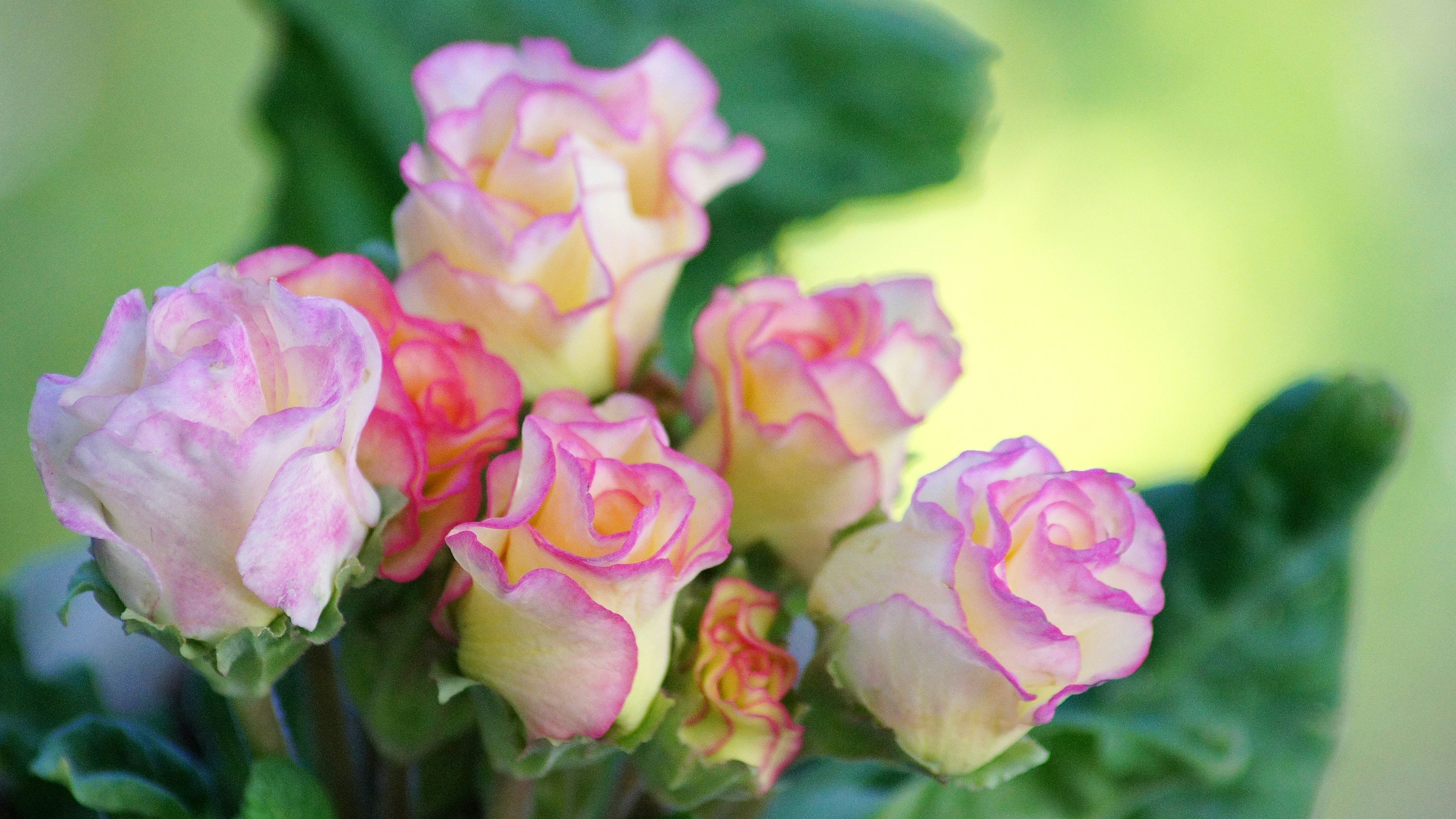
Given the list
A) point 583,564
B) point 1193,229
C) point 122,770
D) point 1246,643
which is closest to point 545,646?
point 583,564

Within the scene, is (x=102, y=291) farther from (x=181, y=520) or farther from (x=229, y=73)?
(x=181, y=520)

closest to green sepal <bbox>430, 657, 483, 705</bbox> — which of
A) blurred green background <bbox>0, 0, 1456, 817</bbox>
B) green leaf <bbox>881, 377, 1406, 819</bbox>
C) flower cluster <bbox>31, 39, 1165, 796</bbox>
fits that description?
flower cluster <bbox>31, 39, 1165, 796</bbox>

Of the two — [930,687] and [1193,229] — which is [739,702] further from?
[1193,229]

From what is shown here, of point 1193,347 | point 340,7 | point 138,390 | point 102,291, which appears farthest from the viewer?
point 1193,347

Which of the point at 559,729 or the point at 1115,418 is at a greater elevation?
the point at 559,729

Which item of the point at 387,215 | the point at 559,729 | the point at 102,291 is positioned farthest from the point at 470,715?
the point at 102,291

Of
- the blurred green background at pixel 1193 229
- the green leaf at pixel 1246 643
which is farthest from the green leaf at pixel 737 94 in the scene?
the blurred green background at pixel 1193 229

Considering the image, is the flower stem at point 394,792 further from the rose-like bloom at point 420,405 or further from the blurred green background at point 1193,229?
the blurred green background at point 1193,229
